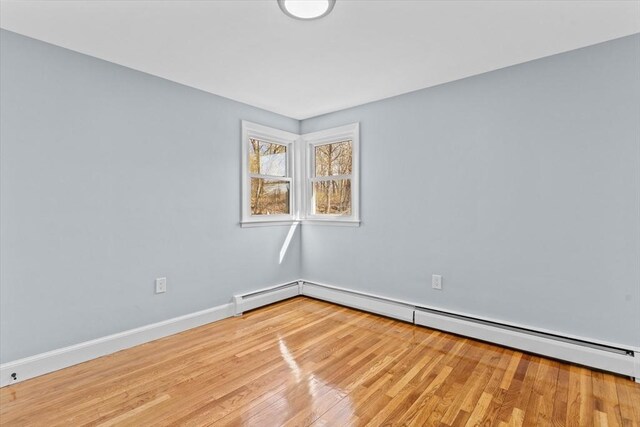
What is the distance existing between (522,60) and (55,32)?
338 centimetres

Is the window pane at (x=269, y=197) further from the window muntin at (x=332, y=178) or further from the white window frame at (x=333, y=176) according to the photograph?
the window muntin at (x=332, y=178)

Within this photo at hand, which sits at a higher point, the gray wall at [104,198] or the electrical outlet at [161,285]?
the gray wall at [104,198]

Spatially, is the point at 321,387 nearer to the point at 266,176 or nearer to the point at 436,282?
the point at 436,282

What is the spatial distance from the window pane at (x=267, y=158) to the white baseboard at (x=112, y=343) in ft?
4.72

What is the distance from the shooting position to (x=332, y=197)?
13.0 ft

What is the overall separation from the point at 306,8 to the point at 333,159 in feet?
7.22

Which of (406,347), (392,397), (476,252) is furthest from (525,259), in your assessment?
(392,397)

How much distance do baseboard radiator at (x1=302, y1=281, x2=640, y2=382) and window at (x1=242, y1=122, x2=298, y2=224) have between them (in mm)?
1269

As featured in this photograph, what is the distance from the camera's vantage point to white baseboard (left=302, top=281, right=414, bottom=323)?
318 cm

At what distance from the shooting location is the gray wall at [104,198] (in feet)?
6.91

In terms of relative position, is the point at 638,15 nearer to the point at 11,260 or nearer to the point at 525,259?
the point at 525,259

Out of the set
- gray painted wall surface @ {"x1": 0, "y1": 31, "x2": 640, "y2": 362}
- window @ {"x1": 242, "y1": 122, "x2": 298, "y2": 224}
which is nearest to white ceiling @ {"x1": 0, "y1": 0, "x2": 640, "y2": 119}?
gray painted wall surface @ {"x1": 0, "y1": 31, "x2": 640, "y2": 362}

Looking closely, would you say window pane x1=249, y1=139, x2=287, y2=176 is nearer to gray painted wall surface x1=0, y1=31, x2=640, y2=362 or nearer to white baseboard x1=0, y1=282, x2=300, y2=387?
gray painted wall surface x1=0, y1=31, x2=640, y2=362

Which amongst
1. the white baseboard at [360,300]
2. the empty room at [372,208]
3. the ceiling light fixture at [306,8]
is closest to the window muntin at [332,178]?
the empty room at [372,208]
